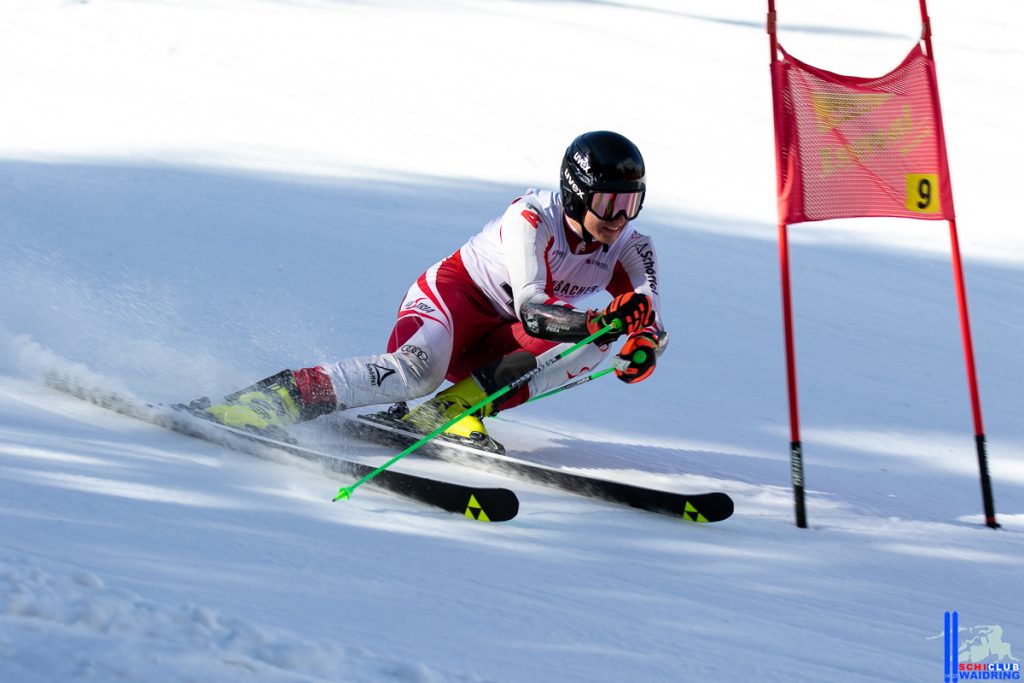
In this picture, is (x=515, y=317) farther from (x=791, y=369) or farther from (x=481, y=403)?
(x=791, y=369)

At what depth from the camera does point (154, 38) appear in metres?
12.2

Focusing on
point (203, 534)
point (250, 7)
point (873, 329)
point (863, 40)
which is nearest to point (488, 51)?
point (250, 7)

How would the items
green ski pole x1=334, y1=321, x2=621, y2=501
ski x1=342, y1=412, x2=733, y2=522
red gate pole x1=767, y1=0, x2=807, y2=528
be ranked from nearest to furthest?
green ski pole x1=334, y1=321, x2=621, y2=501
ski x1=342, y1=412, x2=733, y2=522
red gate pole x1=767, y1=0, x2=807, y2=528

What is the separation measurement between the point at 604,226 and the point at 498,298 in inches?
21.6

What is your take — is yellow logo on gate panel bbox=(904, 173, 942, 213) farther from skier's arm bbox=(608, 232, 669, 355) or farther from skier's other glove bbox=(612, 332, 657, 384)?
skier's other glove bbox=(612, 332, 657, 384)

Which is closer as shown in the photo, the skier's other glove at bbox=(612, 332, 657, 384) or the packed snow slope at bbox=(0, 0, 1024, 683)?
the packed snow slope at bbox=(0, 0, 1024, 683)

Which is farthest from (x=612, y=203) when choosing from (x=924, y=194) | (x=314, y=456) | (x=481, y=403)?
(x=314, y=456)

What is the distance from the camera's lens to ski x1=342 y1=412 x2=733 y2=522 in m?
3.80

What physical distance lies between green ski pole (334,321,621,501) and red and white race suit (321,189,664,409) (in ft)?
0.14

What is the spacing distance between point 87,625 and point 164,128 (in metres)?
8.00

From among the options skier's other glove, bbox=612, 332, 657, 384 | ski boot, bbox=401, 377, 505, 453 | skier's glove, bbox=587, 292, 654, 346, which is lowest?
ski boot, bbox=401, 377, 505, 453

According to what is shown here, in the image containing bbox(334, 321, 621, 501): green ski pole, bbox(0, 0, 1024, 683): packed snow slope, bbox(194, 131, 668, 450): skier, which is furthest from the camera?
bbox(194, 131, 668, 450): skier

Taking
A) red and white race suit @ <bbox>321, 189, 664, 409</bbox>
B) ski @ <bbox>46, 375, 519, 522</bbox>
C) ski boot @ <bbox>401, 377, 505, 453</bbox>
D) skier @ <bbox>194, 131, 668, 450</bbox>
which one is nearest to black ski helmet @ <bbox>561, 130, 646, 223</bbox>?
skier @ <bbox>194, 131, 668, 450</bbox>

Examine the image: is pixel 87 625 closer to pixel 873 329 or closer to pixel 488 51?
pixel 873 329
